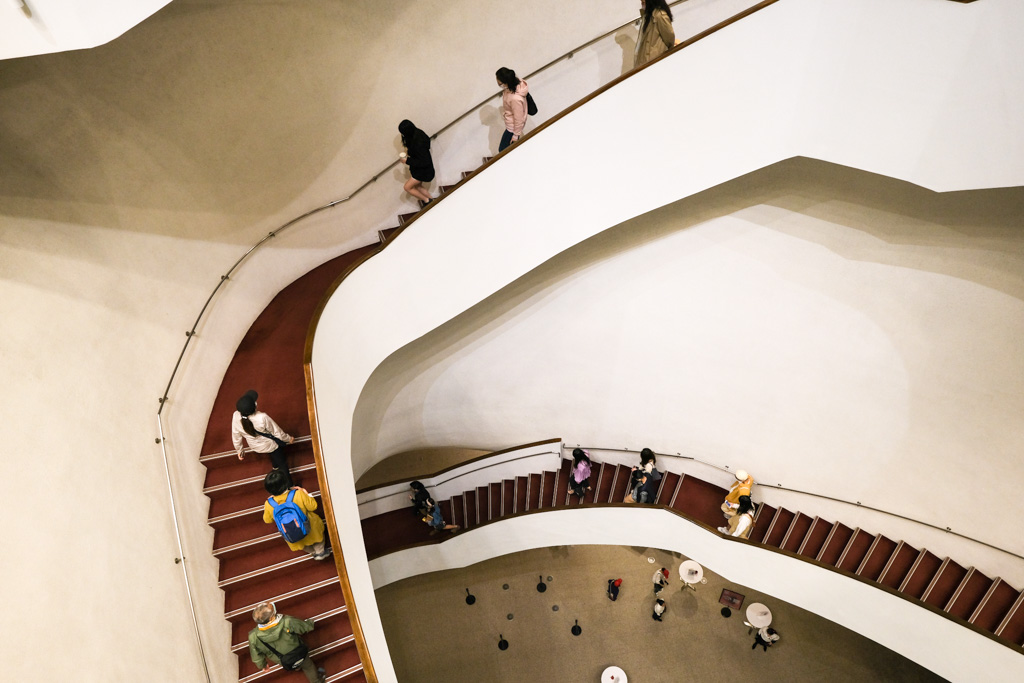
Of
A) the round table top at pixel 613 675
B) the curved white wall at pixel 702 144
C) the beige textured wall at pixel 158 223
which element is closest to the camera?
the beige textured wall at pixel 158 223

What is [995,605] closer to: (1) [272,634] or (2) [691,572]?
(2) [691,572]

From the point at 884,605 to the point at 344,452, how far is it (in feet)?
23.4

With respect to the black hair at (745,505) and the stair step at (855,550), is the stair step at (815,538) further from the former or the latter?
the black hair at (745,505)

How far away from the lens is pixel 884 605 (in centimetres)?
650

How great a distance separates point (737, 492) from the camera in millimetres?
7945

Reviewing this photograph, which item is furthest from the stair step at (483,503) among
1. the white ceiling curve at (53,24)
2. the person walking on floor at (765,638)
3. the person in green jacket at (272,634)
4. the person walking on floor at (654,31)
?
the white ceiling curve at (53,24)

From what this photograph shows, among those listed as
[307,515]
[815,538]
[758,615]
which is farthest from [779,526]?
[307,515]

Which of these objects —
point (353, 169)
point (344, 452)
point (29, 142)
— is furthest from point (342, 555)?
point (353, 169)

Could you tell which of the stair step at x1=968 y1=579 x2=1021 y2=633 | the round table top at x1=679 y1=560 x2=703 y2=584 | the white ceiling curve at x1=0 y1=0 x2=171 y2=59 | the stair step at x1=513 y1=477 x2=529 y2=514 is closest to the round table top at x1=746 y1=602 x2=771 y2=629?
the round table top at x1=679 y1=560 x2=703 y2=584

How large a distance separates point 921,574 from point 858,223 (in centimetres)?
503

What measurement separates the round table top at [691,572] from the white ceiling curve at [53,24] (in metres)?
9.60

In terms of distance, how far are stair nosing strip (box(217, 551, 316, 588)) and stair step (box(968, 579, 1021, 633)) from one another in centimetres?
836

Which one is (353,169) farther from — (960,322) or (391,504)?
(960,322)

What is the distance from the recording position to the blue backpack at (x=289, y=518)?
4.79 m
